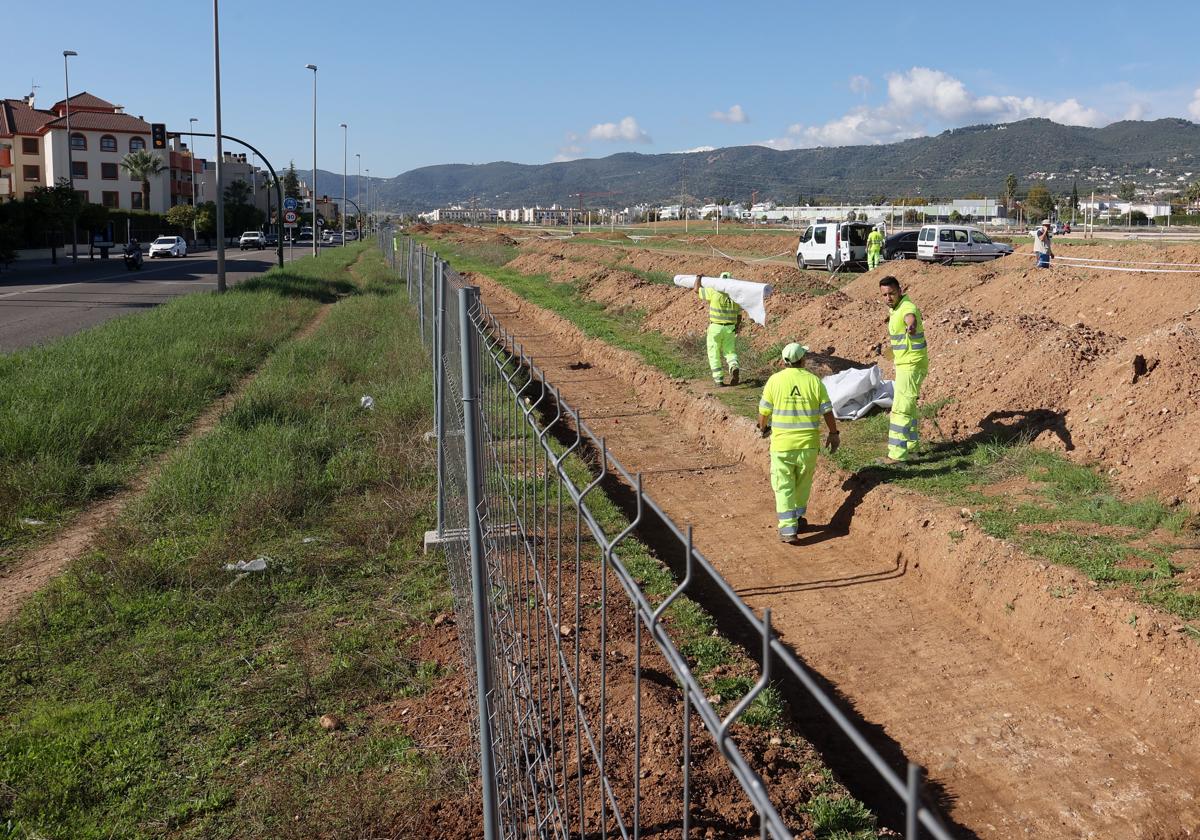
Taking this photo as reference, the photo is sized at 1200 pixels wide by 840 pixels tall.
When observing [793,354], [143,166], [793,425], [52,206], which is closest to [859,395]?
[793,354]

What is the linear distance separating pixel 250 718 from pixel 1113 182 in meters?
225

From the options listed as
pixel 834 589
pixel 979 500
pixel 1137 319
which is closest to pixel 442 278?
pixel 834 589

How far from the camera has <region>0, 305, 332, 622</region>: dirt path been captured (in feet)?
21.6

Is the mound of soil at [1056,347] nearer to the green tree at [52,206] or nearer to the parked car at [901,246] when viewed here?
the parked car at [901,246]

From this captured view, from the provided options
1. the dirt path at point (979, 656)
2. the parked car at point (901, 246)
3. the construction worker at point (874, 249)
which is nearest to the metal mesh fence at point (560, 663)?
the dirt path at point (979, 656)

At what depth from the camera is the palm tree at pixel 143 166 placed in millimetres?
92938

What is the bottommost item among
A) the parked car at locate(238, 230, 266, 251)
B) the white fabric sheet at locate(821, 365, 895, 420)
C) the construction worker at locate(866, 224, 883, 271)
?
the white fabric sheet at locate(821, 365, 895, 420)

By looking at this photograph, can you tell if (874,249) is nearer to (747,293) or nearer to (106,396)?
(747,293)

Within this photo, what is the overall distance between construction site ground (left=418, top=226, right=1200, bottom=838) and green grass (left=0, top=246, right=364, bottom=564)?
527 centimetres

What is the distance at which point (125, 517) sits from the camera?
7727 mm

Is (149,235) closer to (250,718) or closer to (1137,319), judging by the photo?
(1137,319)

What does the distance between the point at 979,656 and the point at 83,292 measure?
101 feet

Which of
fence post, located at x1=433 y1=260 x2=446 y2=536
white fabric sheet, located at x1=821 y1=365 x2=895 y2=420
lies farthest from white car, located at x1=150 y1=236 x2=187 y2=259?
fence post, located at x1=433 y1=260 x2=446 y2=536

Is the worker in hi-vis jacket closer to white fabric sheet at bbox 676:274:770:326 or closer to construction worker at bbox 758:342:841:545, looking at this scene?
white fabric sheet at bbox 676:274:770:326
